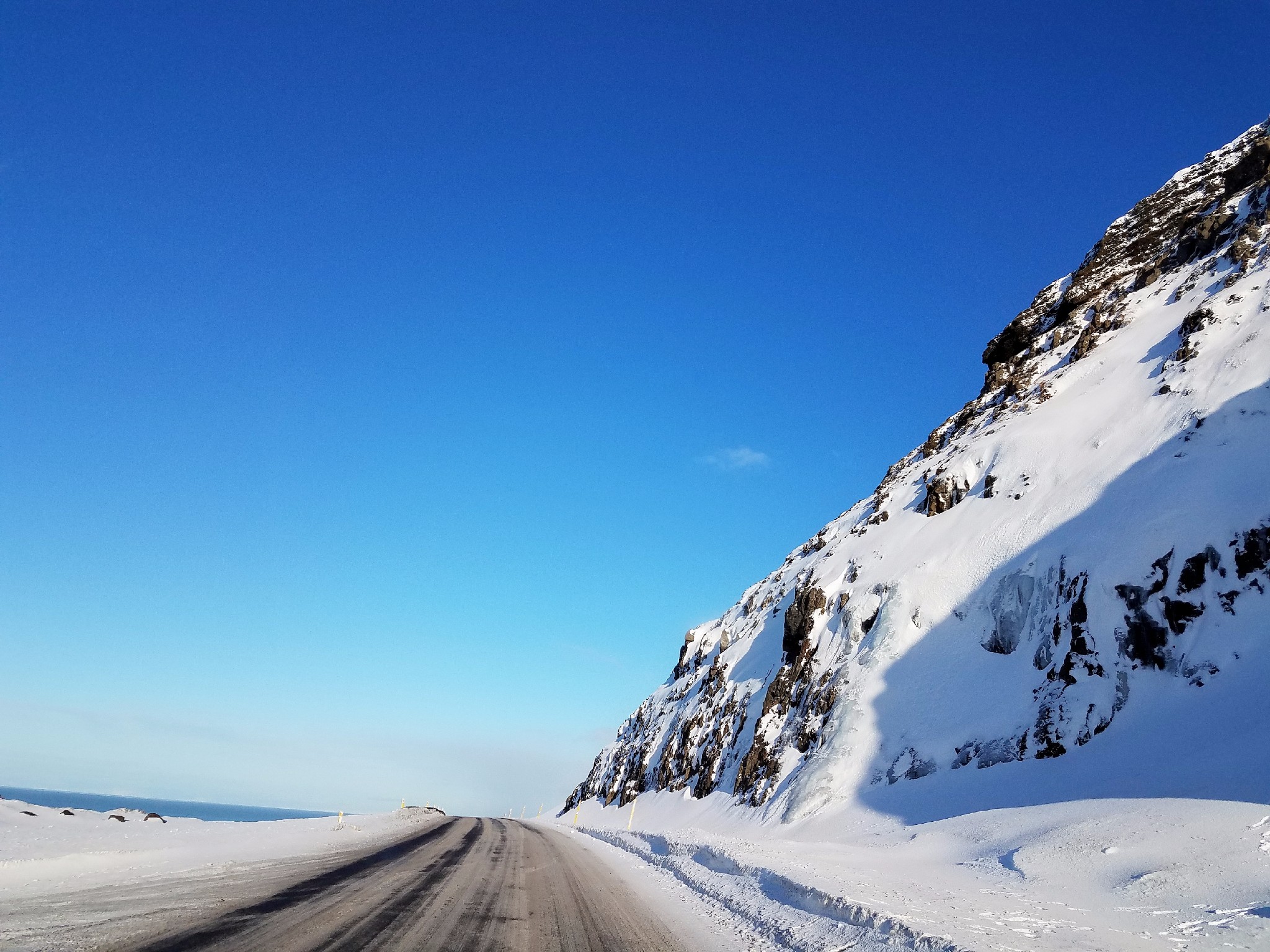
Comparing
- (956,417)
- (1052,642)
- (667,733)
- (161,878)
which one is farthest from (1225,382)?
(667,733)

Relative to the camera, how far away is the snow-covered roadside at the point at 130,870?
23.6 ft

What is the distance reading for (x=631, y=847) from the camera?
85.8 feet

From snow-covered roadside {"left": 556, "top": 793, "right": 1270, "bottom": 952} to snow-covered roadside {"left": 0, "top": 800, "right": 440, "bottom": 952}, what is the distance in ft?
23.8

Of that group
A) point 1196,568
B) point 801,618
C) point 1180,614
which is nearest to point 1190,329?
point 1196,568

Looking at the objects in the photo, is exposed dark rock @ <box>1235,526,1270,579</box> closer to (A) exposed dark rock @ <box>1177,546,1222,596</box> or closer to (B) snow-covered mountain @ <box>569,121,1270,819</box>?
(B) snow-covered mountain @ <box>569,121,1270,819</box>

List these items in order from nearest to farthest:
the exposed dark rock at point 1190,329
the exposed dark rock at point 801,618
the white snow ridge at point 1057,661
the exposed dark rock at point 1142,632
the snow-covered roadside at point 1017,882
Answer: the snow-covered roadside at point 1017,882
the white snow ridge at point 1057,661
the exposed dark rock at point 1142,632
the exposed dark rock at point 1190,329
the exposed dark rock at point 801,618

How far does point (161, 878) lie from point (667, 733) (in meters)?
47.9

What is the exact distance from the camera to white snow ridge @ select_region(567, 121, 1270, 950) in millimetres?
12883

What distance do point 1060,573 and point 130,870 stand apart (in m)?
28.1

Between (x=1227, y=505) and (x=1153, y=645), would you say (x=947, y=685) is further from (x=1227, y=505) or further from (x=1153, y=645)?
(x=1227, y=505)

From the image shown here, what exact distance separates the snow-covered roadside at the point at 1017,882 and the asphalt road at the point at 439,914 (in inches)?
74.8

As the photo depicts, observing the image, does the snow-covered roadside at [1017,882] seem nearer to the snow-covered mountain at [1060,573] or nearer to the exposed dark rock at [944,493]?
the snow-covered mountain at [1060,573]

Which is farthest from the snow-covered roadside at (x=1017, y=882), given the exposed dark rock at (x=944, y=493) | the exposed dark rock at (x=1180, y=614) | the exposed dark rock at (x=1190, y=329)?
the exposed dark rock at (x=1190, y=329)

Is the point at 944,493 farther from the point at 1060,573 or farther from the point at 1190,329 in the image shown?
the point at 1190,329
